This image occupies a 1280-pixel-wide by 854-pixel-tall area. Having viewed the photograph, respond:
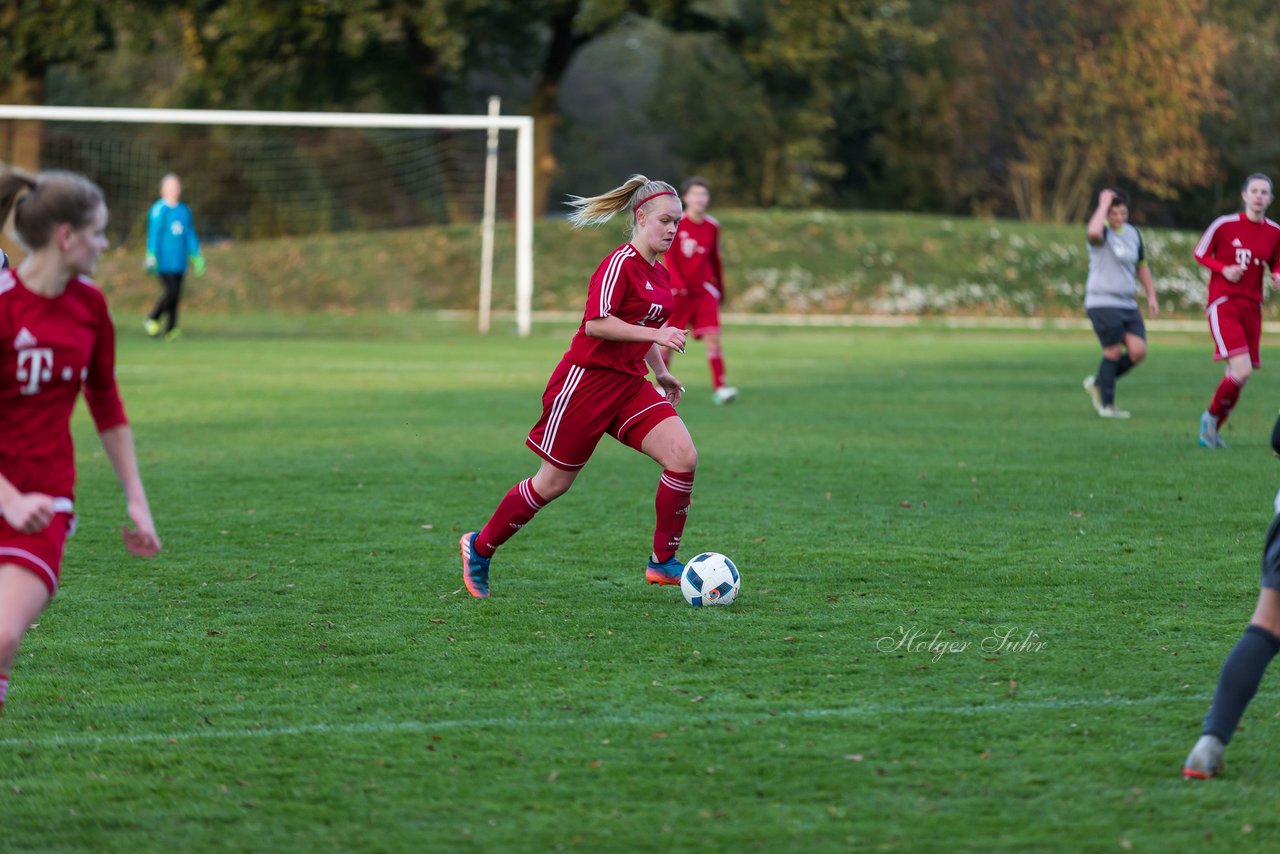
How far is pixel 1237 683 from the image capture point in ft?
13.5

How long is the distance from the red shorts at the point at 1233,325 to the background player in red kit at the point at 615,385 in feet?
21.2

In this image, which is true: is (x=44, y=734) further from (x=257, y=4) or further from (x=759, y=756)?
(x=257, y=4)

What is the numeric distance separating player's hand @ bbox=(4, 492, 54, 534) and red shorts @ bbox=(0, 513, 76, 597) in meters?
0.11

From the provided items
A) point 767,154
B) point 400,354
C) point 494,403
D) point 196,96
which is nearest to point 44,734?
point 494,403

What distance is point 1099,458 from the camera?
1145 centimetres

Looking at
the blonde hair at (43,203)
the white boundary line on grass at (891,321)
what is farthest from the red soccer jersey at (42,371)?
the white boundary line on grass at (891,321)

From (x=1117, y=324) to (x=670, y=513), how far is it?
804 cm

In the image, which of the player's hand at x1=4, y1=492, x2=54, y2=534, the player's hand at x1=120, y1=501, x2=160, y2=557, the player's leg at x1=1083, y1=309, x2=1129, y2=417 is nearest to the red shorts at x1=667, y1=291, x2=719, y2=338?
the player's leg at x1=1083, y1=309, x2=1129, y2=417

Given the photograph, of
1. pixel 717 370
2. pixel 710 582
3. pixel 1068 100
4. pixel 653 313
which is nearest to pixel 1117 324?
pixel 717 370

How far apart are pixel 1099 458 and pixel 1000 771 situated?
24.8 feet

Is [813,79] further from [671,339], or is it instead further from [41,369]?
[41,369]

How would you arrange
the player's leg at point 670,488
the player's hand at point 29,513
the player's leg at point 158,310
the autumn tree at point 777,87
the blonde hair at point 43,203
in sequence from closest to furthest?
the player's hand at point 29,513 < the blonde hair at point 43,203 < the player's leg at point 670,488 < the player's leg at point 158,310 < the autumn tree at point 777,87

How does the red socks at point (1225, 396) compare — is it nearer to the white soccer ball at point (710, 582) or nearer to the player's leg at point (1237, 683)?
the white soccer ball at point (710, 582)

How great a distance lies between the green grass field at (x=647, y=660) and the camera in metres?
4.02
